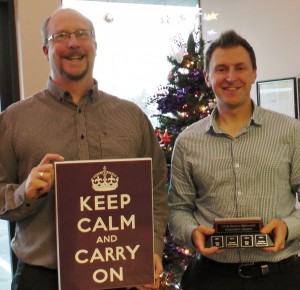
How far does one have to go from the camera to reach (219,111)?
1.84 meters

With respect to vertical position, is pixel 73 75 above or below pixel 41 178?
above

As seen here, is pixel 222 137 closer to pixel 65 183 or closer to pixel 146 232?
pixel 146 232

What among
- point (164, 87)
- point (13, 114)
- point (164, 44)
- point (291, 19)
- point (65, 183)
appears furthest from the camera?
point (164, 44)

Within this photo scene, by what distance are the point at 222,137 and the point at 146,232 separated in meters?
0.53

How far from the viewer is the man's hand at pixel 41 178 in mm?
1379

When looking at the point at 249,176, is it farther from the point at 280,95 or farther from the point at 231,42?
the point at 280,95

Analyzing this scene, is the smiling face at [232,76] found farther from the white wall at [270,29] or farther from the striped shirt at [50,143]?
the white wall at [270,29]

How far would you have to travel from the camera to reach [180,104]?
11.0 ft

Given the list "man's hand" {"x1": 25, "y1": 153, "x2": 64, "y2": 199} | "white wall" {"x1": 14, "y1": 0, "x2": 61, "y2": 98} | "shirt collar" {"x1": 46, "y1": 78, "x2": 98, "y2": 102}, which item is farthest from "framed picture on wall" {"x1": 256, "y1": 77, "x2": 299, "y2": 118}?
"man's hand" {"x1": 25, "y1": 153, "x2": 64, "y2": 199}

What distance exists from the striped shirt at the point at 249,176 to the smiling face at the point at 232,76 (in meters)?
0.10

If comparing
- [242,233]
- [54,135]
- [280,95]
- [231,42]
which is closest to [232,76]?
[231,42]

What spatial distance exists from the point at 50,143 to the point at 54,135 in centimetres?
3

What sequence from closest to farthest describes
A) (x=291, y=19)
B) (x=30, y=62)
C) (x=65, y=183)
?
(x=65, y=183) < (x=30, y=62) < (x=291, y=19)

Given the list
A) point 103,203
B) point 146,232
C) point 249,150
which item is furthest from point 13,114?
point 249,150
